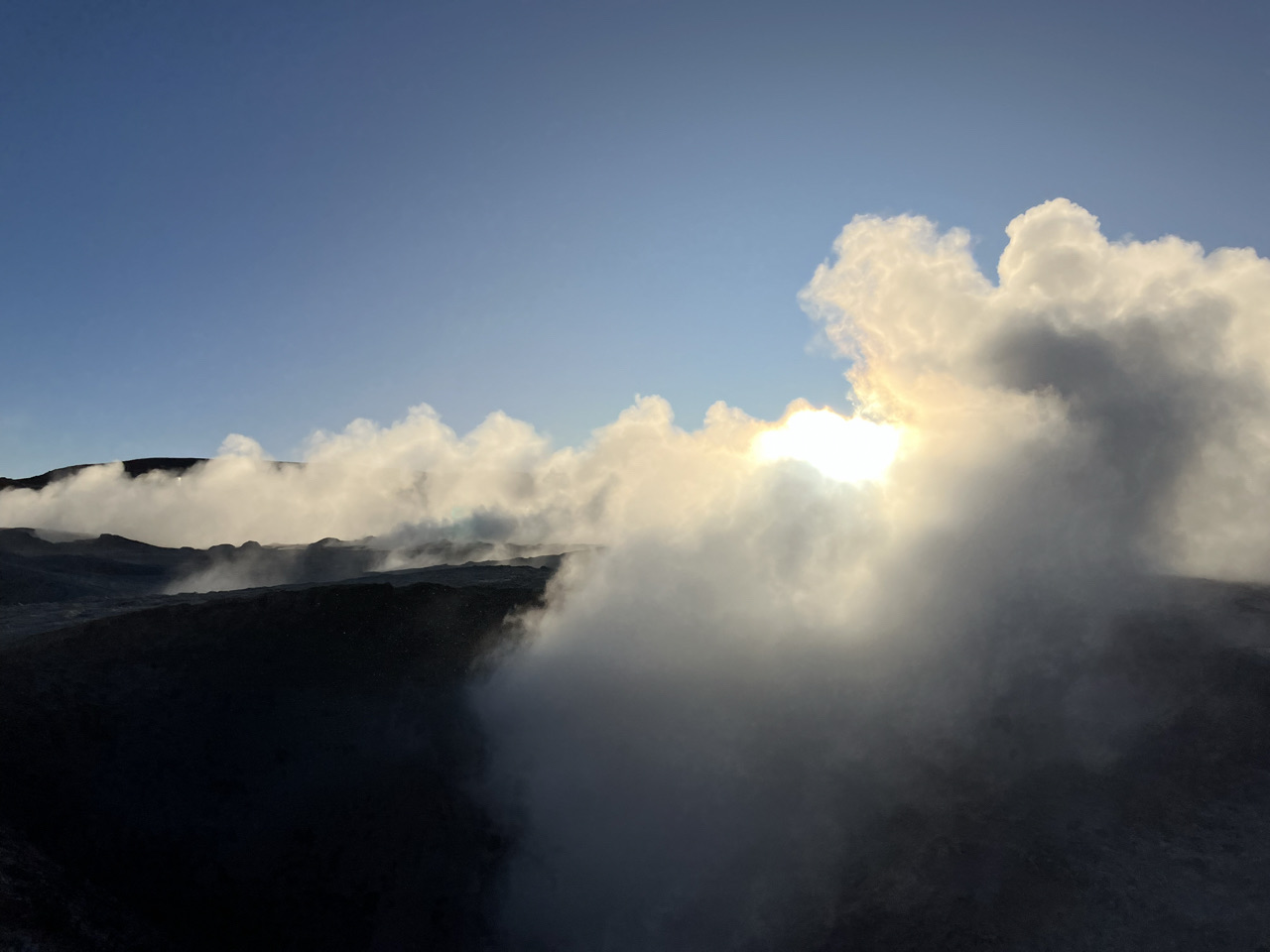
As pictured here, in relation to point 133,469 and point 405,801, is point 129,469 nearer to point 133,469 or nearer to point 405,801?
point 133,469

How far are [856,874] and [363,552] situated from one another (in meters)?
40.0

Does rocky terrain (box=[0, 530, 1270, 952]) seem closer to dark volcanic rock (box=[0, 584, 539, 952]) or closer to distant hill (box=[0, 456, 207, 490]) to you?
dark volcanic rock (box=[0, 584, 539, 952])

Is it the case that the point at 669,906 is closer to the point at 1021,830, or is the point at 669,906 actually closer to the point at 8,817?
the point at 1021,830

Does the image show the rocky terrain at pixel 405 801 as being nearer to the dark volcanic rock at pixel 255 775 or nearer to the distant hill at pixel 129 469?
the dark volcanic rock at pixel 255 775

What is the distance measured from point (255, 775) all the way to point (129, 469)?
95.3 metres

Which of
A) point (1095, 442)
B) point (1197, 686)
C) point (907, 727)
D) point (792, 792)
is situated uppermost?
point (1095, 442)

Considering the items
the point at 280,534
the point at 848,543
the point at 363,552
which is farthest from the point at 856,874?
the point at 280,534

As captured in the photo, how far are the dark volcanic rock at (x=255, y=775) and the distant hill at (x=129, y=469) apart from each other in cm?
8361

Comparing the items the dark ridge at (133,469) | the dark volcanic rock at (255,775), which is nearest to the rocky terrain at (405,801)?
the dark volcanic rock at (255,775)

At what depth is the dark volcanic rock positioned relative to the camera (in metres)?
11.1

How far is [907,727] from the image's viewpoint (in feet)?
44.3

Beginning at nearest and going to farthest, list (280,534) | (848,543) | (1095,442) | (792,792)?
1. (792,792)
2. (848,543)
3. (1095,442)
4. (280,534)

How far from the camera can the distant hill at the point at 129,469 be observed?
8225cm

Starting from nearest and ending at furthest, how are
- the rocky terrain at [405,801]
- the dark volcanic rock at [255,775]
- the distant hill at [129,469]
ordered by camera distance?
the rocky terrain at [405,801], the dark volcanic rock at [255,775], the distant hill at [129,469]
